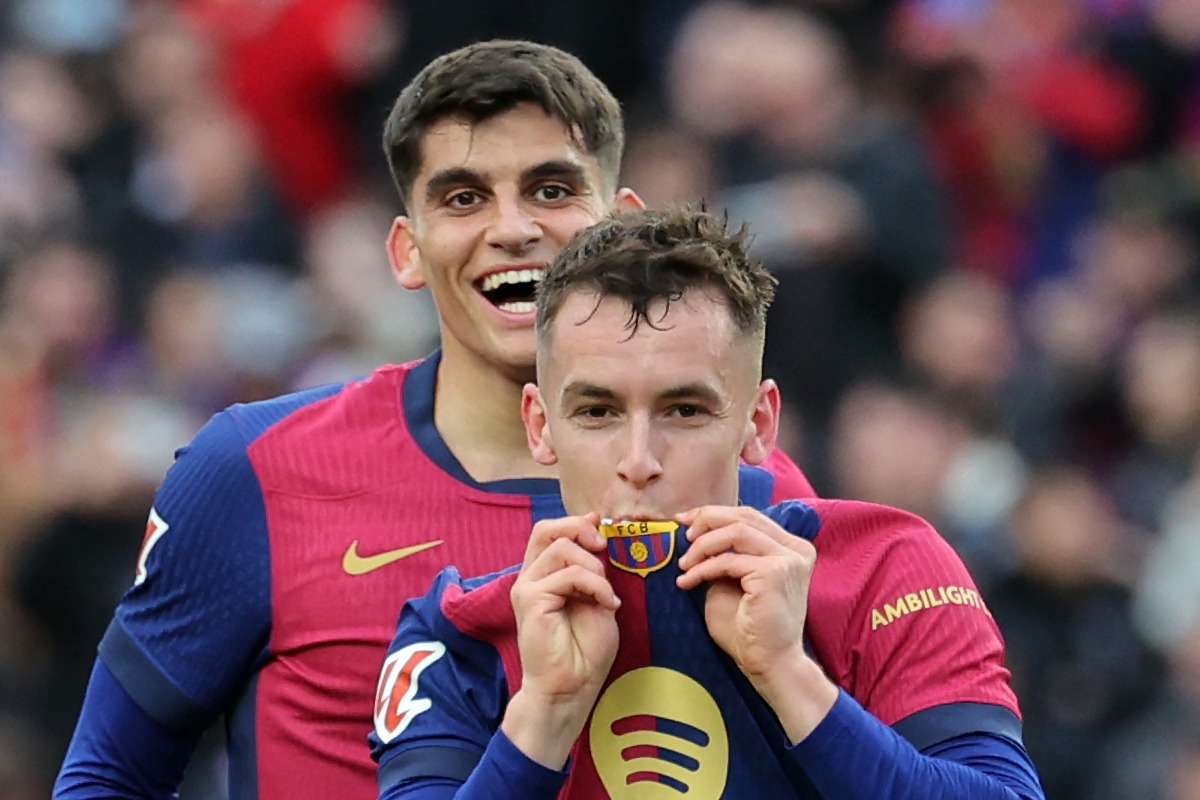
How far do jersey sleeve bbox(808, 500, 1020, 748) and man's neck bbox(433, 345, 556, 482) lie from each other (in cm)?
95

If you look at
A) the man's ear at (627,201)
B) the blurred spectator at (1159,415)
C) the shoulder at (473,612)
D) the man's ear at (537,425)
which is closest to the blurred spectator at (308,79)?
the blurred spectator at (1159,415)

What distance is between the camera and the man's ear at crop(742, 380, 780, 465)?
3291 millimetres

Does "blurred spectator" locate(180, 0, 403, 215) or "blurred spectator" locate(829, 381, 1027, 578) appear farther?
"blurred spectator" locate(180, 0, 403, 215)

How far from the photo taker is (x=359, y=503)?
13.3 feet

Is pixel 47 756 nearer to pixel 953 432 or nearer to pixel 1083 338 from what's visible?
pixel 953 432

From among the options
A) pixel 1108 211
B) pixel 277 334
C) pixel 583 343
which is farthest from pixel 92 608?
pixel 583 343

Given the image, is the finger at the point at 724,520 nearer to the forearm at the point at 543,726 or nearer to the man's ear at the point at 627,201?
the forearm at the point at 543,726

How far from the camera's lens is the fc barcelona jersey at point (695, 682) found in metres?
3.10

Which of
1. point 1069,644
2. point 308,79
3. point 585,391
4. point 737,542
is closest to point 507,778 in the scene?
point 737,542

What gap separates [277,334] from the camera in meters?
9.12

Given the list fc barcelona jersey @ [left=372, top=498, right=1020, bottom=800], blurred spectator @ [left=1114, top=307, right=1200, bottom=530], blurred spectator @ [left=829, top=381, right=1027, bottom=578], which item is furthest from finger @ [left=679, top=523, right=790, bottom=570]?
blurred spectator @ [left=1114, top=307, right=1200, bottom=530]

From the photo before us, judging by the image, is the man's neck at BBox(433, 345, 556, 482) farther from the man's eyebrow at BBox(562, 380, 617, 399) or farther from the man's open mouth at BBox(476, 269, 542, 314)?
the man's eyebrow at BBox(562, 380, 617, 399)

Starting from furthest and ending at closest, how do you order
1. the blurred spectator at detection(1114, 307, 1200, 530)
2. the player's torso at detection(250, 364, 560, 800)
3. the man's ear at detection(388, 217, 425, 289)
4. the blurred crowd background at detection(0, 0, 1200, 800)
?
the blurred spectator at detection(1114, 307, 1200, 530) < the blurred crowd background at detection(0, 0, 1200, 800) < the man's ear at detection(388, 217, 425, 289) < the player's torso at detection(250, 364, 560, 800)

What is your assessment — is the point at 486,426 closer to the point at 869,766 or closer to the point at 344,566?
the point at 344,566
